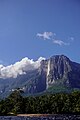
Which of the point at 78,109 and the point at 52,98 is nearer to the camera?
the point at 78,109

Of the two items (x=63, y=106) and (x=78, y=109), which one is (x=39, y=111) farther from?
(x=78, y=109)

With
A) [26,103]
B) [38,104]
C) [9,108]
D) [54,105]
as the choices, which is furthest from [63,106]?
[9,108]

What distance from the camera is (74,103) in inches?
6009

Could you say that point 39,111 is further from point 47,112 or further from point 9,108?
point 9,108

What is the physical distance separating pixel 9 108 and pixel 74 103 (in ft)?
133

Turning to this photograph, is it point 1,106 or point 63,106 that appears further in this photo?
point 1,106

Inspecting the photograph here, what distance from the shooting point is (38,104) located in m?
159

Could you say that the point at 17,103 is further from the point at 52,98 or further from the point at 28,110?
the point at 52,98

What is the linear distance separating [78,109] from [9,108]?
149ft

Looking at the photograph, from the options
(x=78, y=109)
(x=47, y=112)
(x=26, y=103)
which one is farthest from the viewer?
(x=26, y=103)

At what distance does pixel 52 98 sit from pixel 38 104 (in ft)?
29.3

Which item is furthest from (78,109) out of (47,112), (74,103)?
(47,112)

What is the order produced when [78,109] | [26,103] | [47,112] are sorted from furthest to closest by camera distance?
[26,103] < [47,112] < [78,109]

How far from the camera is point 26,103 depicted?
168 meters
